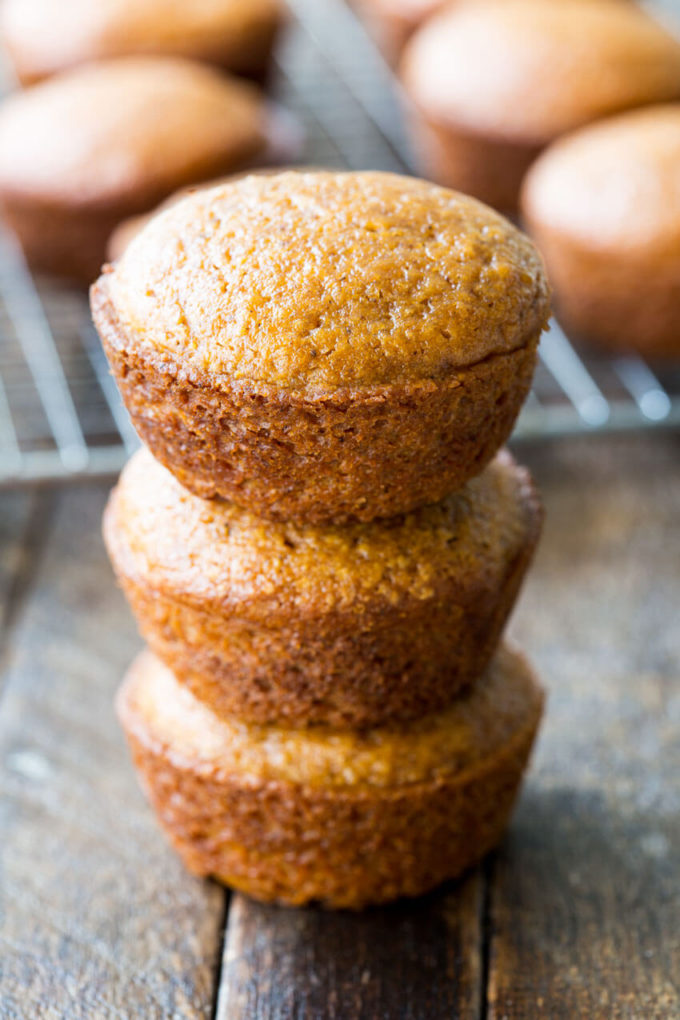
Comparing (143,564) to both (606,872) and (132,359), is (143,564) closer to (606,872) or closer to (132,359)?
(132,359)

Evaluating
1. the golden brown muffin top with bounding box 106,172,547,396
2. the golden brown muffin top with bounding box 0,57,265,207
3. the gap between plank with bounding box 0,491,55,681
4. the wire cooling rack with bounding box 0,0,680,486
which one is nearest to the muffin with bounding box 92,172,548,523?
the golden brown muffin top with bounding box 106,172,547,396

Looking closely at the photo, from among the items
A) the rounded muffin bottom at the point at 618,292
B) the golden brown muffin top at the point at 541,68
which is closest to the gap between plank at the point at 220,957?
the rounded muffin bottom at the point at 618,292

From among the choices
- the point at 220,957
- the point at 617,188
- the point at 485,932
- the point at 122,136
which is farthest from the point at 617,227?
the point at 220,957

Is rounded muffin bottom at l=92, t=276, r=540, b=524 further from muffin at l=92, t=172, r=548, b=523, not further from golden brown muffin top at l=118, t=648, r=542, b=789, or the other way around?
golden brown muffin top at l=118, t=648, r=542, b=789

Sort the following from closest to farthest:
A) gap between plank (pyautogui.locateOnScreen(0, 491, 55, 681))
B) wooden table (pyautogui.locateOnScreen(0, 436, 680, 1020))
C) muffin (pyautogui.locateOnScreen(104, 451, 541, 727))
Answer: muffin (pyautogui.locateOnScreen(104, 451, 541, 727))
wooden table (pyautogui.locateOnScreen(0, 436, 680, 1020))
gap between plank (pyautogui.locateOnScreen(0, 491, 55, 681))

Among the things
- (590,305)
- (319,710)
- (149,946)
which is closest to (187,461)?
(319,710)

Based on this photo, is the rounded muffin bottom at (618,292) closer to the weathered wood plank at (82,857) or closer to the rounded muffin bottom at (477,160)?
the rounded muffin bottom at (477,160)
